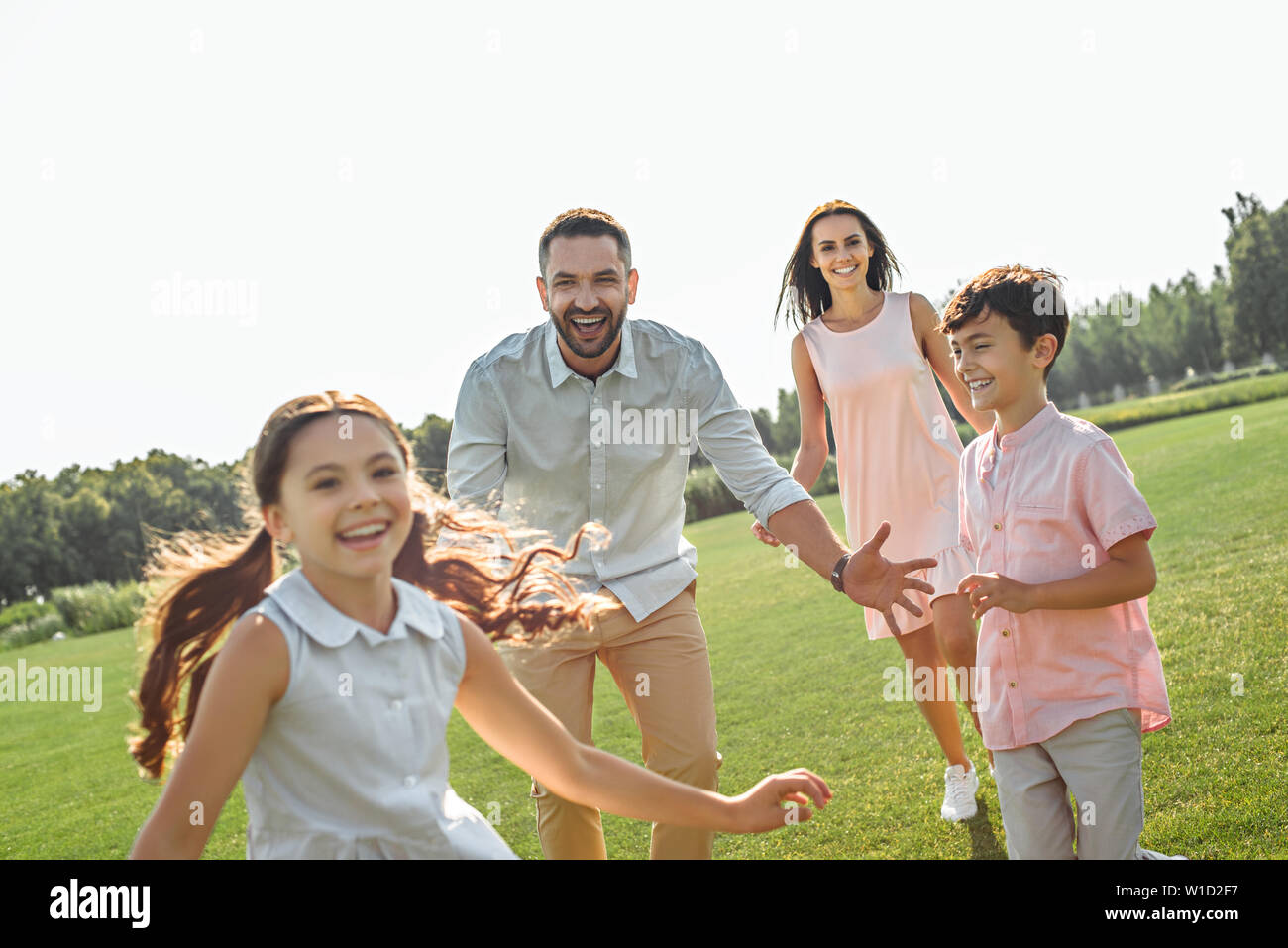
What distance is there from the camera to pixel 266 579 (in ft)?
9.12

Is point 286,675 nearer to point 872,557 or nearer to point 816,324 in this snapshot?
point 872,557

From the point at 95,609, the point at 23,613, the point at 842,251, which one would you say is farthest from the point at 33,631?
the point at 842,251

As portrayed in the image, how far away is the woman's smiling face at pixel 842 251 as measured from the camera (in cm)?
596

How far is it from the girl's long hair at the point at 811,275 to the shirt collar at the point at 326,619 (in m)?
4.19

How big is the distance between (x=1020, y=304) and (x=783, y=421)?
258 ft

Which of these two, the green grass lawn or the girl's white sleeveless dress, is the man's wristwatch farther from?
the girl's white sleeveless dress

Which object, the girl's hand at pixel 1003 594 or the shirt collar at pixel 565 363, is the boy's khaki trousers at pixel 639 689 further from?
the girl's hand at pixel 1003 594

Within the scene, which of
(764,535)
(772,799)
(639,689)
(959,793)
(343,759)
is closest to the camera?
(343,759)

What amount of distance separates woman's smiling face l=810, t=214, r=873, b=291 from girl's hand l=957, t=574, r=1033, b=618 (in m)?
2.86

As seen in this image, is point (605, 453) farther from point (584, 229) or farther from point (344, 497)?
point (344, 497)

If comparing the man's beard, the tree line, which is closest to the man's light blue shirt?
the man's beard
